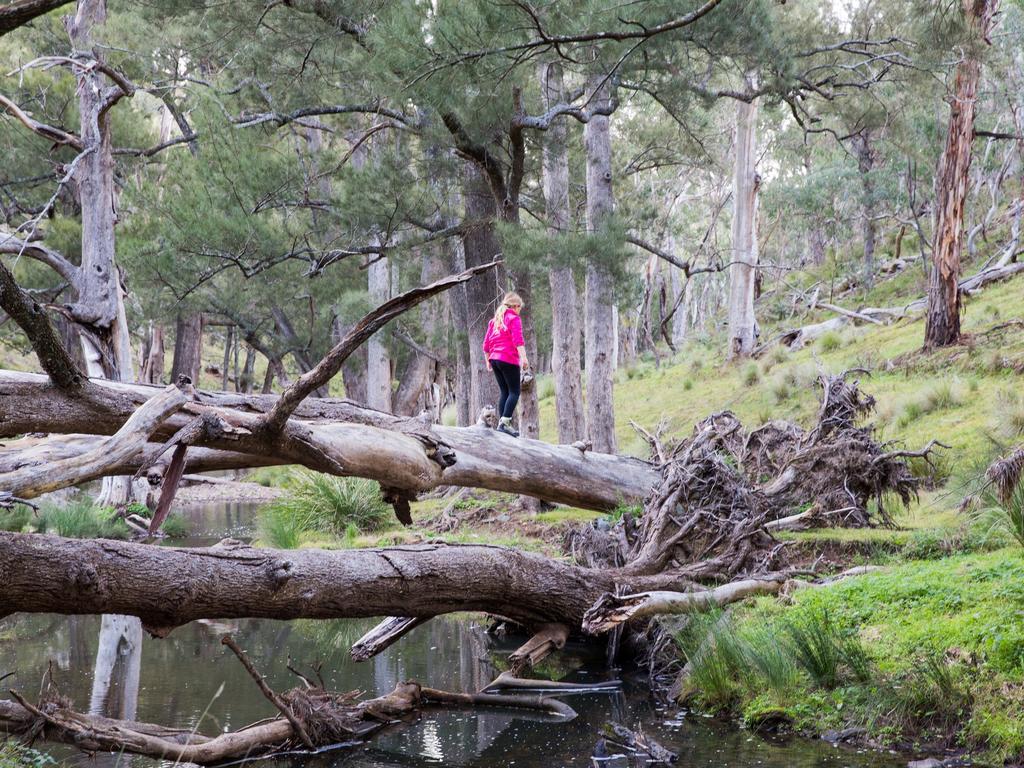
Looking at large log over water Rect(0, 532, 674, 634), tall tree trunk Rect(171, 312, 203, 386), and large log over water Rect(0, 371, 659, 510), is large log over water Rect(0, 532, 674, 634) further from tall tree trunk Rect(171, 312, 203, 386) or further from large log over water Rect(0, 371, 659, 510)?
tall tree trunk Rect(171, 312, 203, 386)

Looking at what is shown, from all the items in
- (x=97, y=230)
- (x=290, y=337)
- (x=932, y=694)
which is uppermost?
(x=97, y=230)

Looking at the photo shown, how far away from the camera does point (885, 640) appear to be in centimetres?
534

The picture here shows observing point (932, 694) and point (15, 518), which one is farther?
point (15, 518)

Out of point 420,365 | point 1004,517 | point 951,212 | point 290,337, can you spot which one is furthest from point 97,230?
point 951,212

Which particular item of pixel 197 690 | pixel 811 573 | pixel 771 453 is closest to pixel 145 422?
pixel 197 690

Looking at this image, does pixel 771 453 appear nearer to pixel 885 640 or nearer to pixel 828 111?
pixel 885 640

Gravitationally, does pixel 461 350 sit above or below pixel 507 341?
above

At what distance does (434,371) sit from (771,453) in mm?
18699

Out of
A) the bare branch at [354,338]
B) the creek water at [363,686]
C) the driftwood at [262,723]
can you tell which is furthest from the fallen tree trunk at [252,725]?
the bare branch at [354,338]

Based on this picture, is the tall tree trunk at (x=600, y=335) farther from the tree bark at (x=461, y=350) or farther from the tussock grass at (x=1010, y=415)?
the tussock grass at (x=1010, y=415)

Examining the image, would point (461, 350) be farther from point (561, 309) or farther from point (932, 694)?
point (932, 694)

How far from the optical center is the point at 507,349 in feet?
32.2

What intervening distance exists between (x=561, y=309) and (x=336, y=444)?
778 cm

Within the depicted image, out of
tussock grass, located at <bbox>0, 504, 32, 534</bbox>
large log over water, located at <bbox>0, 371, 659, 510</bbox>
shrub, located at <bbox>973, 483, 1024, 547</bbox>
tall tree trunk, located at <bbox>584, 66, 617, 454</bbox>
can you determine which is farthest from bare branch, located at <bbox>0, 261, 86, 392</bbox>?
tall tree trunk, located at <bbox>584, 66, 617, 454</bbox>
